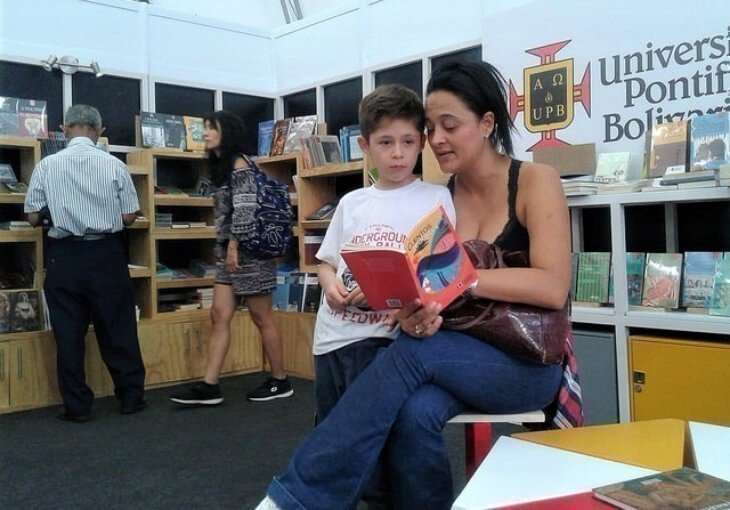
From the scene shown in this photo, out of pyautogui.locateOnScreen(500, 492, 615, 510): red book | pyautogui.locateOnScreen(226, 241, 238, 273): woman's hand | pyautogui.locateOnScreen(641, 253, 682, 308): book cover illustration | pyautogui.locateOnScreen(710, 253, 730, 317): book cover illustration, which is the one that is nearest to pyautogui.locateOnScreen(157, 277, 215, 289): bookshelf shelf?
pyautogui.locateOnScreen(226, 241, 238, 273): woman's hand

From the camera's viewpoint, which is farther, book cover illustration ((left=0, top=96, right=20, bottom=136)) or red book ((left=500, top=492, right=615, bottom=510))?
book cover illustration ((left=0, top=96, right=20, bottom=136))

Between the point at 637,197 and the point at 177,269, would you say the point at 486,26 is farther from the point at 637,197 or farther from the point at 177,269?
the point at 177,269

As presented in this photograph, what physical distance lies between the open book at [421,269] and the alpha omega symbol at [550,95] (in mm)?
2010

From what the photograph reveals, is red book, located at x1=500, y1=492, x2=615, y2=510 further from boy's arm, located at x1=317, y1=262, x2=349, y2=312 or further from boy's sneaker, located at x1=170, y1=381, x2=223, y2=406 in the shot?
boy's sneaker, located at x1=170, y1=381, x2=223, y2=406

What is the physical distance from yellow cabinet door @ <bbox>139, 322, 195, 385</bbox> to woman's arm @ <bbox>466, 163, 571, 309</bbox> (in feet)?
9.48

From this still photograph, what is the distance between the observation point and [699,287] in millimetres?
2443

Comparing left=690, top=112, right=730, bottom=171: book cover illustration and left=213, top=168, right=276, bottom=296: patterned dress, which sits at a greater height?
left=690, top=112, right=730, bottom=171: book cover illustration

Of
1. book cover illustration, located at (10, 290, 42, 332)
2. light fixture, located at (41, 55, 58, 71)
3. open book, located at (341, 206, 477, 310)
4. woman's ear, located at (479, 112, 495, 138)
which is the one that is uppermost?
light fixture, located at (41, 55, 58, 71)

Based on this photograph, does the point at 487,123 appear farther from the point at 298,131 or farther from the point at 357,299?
the point at 298,131

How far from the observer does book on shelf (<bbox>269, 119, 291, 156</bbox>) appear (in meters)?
4.51

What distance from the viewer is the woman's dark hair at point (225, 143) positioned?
334 centimetres

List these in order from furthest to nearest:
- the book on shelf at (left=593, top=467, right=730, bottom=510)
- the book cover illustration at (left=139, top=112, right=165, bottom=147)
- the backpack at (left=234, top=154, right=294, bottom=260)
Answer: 1. the book cover illustration at (left=139, top=112, right=165, bottom=147)
2. the backpack at (left=234, top=154, right=294, bottom=260)
3. the book on shelf at (left=593, top=467, right=730, bottom=510)

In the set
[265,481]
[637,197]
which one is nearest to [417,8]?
[637,197]

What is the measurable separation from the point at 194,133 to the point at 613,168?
107 inches
